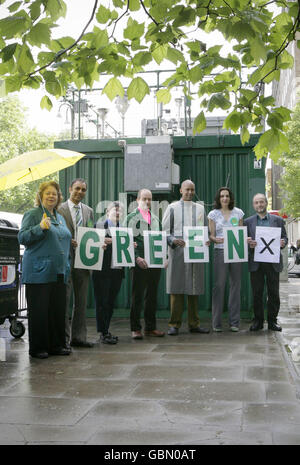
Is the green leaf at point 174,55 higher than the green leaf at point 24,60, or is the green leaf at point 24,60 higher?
the green leaf at point 174,55

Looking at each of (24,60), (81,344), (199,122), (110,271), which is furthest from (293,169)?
(24,60)

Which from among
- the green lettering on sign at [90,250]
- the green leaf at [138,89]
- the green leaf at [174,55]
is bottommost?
the green lettering on sign at [90,250]

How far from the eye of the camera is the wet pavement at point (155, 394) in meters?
3.74

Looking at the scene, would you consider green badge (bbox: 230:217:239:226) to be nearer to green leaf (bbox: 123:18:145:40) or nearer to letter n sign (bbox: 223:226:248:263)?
letter n sign (bbox: 223:226:248:263)

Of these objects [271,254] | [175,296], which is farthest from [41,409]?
[271,254]

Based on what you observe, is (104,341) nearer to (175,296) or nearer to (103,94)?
(175,296)

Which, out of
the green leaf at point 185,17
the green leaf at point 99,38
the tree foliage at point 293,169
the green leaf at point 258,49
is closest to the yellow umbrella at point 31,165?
the green leaf at point 99,38

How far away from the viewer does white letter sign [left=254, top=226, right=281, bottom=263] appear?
8469mm

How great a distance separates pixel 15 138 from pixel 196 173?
4094 centimetres

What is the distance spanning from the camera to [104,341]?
296 inches

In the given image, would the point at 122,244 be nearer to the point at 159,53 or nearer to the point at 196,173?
the point at 196,173

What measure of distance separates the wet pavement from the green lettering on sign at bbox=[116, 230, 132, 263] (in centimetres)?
121

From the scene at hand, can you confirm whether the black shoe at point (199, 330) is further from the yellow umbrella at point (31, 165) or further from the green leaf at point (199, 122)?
the green leaf at point (199, 122)

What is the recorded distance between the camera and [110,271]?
7633 mm
